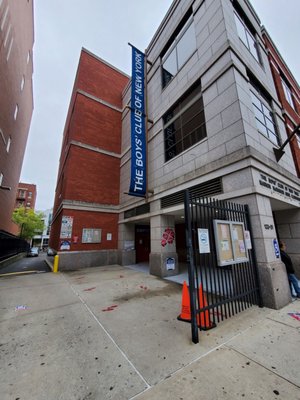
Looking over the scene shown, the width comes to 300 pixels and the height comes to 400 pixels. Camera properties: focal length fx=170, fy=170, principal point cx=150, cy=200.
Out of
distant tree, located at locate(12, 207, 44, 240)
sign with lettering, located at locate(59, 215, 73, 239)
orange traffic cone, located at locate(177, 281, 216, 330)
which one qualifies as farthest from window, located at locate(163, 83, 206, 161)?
distant tree, located at locate(12, 207, 44, 240)

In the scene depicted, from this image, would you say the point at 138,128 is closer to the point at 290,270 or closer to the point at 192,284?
the point at 192,284

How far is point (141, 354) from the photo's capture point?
9.36 ft

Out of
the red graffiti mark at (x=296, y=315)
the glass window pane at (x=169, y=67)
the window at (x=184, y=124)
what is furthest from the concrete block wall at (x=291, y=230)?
the glass window pane at (x=169, y=67)

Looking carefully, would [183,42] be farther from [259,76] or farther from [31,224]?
[31,224]

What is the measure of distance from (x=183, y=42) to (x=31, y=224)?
47365mm

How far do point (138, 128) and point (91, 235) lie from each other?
28.6 ft

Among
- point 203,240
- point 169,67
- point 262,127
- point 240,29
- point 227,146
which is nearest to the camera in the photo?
point 203,240

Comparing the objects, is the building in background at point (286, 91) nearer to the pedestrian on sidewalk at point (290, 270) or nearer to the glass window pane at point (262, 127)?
the glass window pane at point (262, 127)

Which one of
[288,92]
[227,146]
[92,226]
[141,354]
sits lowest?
[141,354]

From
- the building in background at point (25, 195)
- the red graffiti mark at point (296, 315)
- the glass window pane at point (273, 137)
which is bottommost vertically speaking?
the red graffiti mark at point (296, 315)

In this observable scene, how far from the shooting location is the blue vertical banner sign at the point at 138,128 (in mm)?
10691

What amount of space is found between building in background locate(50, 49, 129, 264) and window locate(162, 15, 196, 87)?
6872mm

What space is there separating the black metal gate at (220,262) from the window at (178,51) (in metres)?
9.88

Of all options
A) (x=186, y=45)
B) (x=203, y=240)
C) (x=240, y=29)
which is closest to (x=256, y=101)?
(x=240, y=29)
